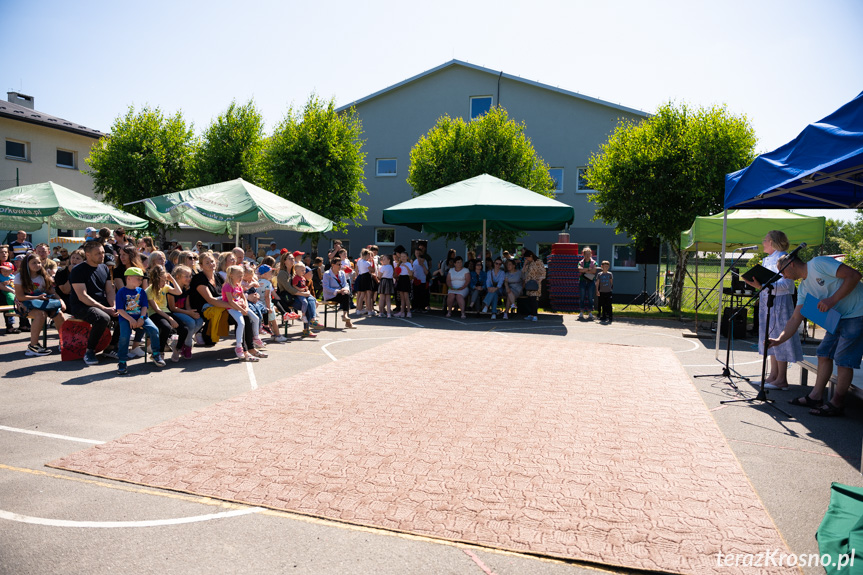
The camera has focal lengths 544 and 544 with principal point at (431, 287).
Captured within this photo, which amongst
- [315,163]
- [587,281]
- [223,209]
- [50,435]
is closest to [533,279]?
[587,281]

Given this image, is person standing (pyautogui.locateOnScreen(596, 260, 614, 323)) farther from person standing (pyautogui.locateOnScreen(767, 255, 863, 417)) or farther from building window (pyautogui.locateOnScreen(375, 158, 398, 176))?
building window (pyautogui.locateOnScreen(375, 158, 398, 176))

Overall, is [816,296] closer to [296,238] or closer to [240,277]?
[240,277]

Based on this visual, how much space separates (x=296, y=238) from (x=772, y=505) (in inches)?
1205

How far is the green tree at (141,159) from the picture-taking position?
27.0m

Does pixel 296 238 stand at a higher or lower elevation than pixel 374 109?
lower

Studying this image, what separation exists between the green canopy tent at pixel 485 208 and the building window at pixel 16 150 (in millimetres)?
23275

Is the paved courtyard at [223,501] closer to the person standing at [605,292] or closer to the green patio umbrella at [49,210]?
the green patio umbrella at [49,210]

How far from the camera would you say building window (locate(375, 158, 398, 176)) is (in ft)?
102

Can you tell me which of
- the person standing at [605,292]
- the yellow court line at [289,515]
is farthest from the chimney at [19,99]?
the yellow court line at [289,515]

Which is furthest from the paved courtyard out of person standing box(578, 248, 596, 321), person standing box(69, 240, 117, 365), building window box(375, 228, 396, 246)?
building window box(375, 228, 396, 246)

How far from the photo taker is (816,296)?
6301 millimetres

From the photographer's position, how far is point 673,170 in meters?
18.2

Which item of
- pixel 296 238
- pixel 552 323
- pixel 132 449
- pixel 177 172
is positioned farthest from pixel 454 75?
pixel 132 449

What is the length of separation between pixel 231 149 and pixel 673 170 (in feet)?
68.1
